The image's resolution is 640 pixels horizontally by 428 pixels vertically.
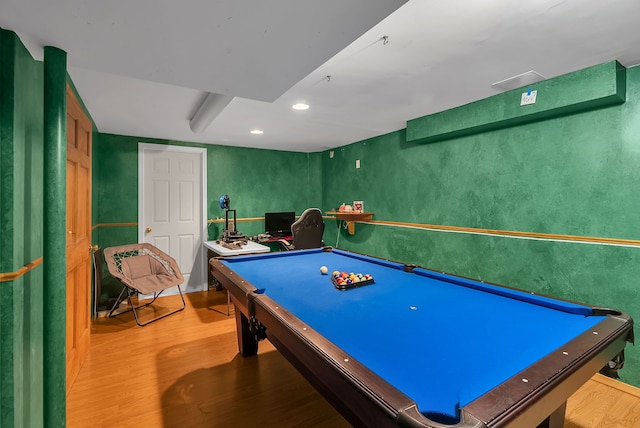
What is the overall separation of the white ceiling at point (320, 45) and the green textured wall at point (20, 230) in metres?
0.22

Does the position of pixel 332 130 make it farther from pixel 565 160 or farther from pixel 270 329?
pixel 270 329

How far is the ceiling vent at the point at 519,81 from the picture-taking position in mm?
2307

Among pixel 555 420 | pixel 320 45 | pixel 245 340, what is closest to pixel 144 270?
pixel 245 340

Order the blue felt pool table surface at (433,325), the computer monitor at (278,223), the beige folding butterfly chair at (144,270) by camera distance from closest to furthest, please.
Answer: the blue felt pool table surface at (433,325), the beige folding butterfly chair at (144,270), the computer monitor at (278,223)

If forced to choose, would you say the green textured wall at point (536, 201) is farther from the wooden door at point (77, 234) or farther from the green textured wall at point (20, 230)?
the wooden door at point (77, 234)

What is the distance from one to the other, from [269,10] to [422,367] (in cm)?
147

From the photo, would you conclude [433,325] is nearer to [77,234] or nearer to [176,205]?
[77,234]

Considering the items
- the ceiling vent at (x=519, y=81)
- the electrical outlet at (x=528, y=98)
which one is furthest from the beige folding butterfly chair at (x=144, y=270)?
the electrical outlet at (x=528, y=98)

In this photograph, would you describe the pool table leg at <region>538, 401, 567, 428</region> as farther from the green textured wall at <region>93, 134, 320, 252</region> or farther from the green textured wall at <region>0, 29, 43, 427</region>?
the green textured wall at <region>93, 134, 320, 252</region>

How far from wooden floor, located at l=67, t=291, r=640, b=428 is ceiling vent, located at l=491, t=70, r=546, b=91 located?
2.36 meters

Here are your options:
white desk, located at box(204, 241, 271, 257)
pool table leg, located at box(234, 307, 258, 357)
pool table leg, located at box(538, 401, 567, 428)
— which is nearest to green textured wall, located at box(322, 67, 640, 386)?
pool table leg, located at box(538, 401, 567, 428)

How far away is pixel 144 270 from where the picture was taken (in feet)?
12.6

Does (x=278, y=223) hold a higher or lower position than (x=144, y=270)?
higher

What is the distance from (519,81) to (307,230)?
2720mm
